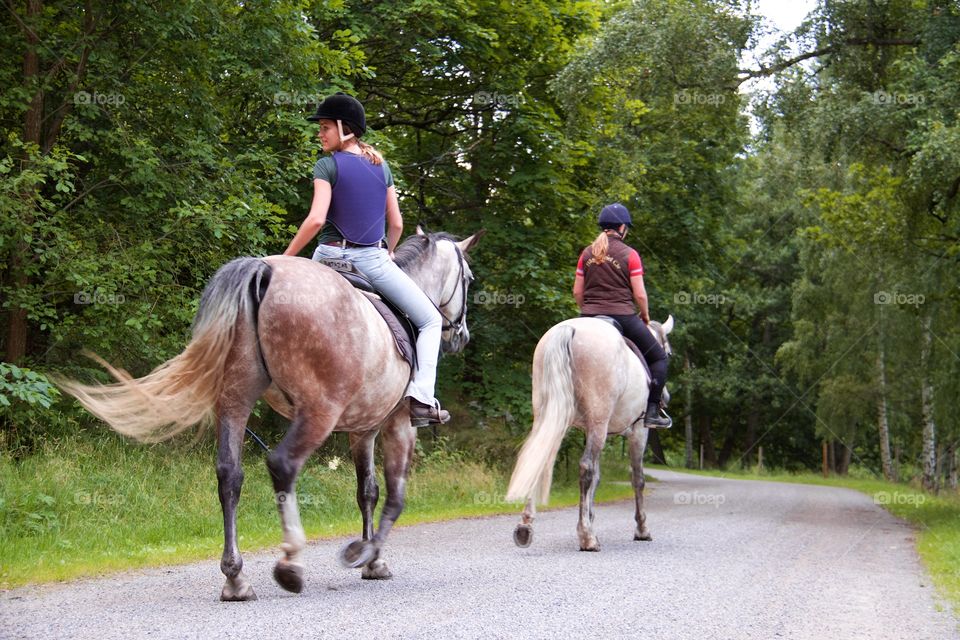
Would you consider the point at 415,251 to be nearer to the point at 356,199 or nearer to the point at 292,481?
the point at 356,199

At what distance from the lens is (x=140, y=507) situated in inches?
423

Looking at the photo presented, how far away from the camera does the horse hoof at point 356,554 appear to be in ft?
22.4

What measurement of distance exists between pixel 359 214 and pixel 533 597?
116 inches

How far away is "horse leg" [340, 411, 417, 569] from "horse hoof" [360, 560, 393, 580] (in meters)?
0.03

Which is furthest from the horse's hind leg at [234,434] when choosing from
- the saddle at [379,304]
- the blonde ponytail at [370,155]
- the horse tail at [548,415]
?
the horse tail at [548,415]

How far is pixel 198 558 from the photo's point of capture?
848 cm

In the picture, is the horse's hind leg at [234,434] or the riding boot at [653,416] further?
the riding boot at [653,416]

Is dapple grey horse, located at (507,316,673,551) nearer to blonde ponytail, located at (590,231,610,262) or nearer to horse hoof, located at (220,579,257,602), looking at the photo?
blonde ponytail, located at (590,231,610,262)

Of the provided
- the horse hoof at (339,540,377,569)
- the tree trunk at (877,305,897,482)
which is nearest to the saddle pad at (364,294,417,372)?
the horse hoof at (339,540,377,569)

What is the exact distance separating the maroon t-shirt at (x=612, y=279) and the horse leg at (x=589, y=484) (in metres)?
1.36

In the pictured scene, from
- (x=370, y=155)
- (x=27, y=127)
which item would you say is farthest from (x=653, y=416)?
(x=27, y=127)

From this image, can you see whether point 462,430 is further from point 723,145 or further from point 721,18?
point 723,145

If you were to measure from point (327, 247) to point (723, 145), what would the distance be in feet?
72.6

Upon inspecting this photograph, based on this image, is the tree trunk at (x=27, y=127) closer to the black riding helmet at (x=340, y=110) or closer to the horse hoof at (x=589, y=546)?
the black riding helmet at (x=340, y=110)
